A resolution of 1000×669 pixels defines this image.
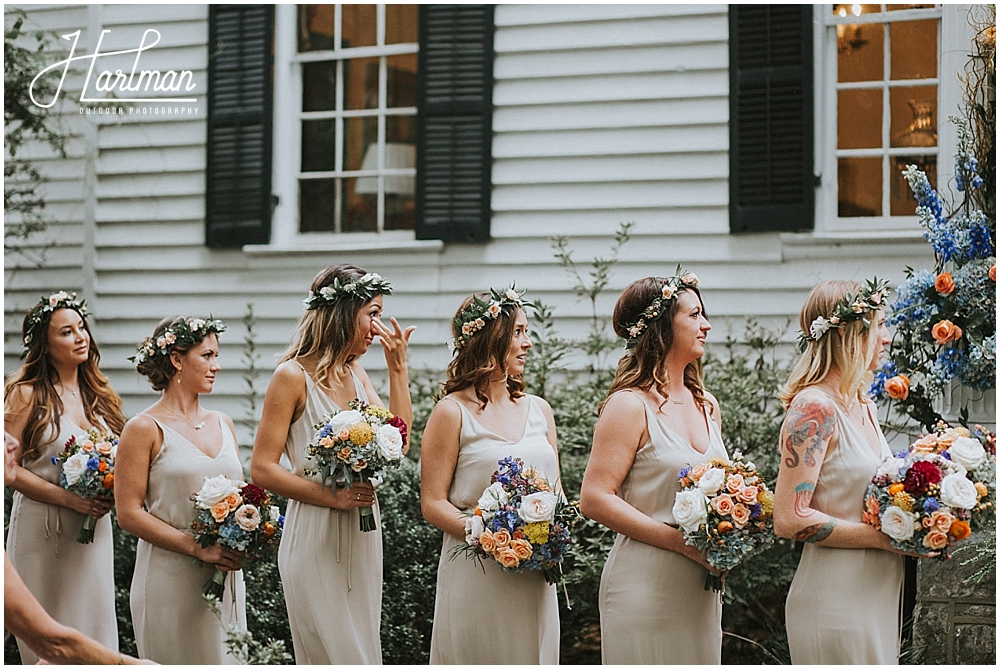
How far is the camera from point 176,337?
5035 mm

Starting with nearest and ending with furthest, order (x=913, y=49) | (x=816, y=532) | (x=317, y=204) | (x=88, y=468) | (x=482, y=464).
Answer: (x=816, y=532) < (x=482, y=464) < (x=88, y=468) < (x=913, y=49) < (x=317, y=204)

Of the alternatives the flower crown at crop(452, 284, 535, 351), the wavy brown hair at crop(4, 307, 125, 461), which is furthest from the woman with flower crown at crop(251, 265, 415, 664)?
the wavy brown hair at crop(4, 307, 125, 461)

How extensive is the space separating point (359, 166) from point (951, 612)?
5.73 m

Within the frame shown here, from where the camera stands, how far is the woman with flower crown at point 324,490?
457 centimetres

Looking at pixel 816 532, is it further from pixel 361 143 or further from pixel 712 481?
pixel 361 143

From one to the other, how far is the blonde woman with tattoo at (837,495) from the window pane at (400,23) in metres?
5.63

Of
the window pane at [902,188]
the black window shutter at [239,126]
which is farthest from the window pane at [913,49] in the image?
the black window shutter at [239,126]

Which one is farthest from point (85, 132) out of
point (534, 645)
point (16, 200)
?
point (534, 645)

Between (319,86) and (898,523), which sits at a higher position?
(319,86)

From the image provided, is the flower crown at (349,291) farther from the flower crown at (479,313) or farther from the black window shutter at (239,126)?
the black window shutter at (239,126)

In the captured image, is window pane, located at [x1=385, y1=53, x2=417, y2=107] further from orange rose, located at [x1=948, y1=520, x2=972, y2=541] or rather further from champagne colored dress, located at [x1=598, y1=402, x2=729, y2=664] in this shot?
orange rose, located at [x1=948, y1=520, x2=972, y2=541]

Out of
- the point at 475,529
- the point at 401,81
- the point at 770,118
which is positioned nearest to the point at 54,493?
the point at 475,529

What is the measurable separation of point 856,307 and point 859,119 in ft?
13.7

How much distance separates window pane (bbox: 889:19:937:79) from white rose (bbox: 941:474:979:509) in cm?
467
